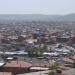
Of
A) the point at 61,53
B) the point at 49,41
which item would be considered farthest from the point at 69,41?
the point at 61,53

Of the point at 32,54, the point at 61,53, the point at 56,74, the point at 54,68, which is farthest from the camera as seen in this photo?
the point at 61,53

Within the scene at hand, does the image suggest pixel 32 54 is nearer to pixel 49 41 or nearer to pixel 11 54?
pixel 11 54

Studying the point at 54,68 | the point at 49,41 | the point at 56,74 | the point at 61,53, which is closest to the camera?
the point at 56,74

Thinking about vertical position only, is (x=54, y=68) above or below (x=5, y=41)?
above

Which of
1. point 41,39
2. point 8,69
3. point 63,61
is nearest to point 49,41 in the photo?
point 41,39

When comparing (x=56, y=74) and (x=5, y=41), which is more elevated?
(x=56, y=74)

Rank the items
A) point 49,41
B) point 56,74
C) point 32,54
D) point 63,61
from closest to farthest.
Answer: point 56,74 → point 63,61 → point 32,54 → point 49,41

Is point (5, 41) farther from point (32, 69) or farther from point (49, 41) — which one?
point (32, 69)

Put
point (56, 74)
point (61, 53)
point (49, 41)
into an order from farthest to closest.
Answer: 1. point (49, 41)
2. point (61, 53)
3. point (56, 74)

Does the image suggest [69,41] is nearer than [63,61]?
No
